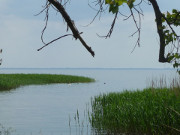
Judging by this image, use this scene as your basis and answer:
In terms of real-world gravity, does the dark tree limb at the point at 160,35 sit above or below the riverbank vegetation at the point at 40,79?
above

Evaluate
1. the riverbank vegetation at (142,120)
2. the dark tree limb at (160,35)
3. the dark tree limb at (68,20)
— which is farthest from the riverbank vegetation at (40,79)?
the dark tree limb at (68,20)

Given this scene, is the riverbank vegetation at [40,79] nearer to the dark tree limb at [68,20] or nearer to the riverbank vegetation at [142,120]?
the riverbank vegetation at [142,120]

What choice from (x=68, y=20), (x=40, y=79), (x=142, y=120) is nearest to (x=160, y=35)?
(x=68, y=20)

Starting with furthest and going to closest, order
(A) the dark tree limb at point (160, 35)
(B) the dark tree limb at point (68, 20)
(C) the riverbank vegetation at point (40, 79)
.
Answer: (C) the riverbank vegetation at point (40, 79), (A) the dark tree limb at point (160, 35), (B) the dark tree limb at point (68, 20)

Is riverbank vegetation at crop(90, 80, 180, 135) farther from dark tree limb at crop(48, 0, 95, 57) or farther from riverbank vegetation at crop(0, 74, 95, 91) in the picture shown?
riverbank vegetation at crop(0, 74, 95, 91)

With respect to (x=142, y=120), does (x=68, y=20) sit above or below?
above

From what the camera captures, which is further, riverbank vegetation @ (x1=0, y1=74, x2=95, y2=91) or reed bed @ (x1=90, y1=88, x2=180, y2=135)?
riverbank vegetation @ (x1=0, y1=74, x2=95, y2=91)

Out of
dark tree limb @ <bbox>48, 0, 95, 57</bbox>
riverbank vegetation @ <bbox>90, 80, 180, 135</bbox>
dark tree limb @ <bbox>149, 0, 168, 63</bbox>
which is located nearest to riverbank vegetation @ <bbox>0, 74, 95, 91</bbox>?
riverbank vegetation @ <bbox>90, 80, 180, 135</bbox>

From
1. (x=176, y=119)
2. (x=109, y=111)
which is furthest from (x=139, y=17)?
(x=109, y=111)

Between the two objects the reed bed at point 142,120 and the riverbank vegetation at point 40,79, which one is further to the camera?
the riverbank vegetation at point 40,79

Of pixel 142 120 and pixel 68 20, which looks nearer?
pixel 68 20

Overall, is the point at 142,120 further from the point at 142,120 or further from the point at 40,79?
the point at 40,79

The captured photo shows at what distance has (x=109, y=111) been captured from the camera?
12141mm

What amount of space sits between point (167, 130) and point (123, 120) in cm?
168
